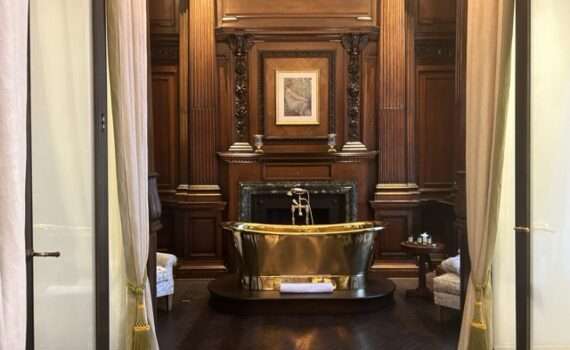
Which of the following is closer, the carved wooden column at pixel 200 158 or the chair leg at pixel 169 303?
the chair leg at pixel 169 303

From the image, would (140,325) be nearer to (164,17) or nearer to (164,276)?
(164,276)

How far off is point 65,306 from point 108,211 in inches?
25.9

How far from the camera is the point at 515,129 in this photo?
9.79ft

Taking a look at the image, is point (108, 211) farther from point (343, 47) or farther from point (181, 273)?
point (343, 47)

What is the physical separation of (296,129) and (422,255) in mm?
2300

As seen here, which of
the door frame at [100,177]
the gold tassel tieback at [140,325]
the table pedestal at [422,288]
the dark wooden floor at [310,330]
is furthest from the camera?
the table pedestal at [422,288]

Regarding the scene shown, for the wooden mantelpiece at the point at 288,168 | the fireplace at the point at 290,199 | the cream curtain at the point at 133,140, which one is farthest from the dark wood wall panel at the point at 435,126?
the cream curtain at the point at 133,140

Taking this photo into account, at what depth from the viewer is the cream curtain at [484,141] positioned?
3098mm

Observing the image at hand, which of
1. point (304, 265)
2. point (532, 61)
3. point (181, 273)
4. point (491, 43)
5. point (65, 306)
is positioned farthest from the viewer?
point (181, 273)

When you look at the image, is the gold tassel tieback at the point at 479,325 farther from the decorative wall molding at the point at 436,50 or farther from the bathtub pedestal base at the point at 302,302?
the decorative wall molding at the point at 436,50

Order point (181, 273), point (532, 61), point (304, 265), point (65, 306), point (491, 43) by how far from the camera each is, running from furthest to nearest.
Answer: point (181, 273) → point (304, 265) → point (491, 43) → point (532, 61) → point (65, 306)

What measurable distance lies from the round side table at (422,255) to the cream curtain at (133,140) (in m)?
3.16

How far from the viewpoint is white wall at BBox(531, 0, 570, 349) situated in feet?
8.75

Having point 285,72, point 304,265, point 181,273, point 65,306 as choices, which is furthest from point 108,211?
point 285,72
